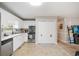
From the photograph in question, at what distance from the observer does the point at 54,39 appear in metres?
8.95

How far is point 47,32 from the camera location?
906cm

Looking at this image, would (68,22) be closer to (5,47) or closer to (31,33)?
(31,33)

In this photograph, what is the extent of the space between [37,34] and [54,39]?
130 centimetres

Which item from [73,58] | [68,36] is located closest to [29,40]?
[68,36]

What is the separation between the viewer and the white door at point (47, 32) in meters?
8.90

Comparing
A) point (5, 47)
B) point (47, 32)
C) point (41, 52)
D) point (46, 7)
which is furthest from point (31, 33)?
point (5, 47)

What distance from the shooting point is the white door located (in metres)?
8.90

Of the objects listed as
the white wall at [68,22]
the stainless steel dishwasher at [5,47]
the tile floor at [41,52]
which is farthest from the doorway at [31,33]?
the stainless steel dishwasher at [5,47]

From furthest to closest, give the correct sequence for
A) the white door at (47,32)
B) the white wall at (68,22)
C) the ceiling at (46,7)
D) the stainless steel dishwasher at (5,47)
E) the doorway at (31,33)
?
1. the doorway at (31,33)
2. the white wall at (68,22)
3. the white door at (47,32)
4. the ceiling at (46,7)
5. the stainless steel dishwasher at (5,47)

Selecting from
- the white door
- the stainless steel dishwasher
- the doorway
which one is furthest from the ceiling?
the doorway

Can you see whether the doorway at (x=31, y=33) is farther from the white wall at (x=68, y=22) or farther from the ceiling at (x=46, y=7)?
the ceiling at (x=46, y=7)

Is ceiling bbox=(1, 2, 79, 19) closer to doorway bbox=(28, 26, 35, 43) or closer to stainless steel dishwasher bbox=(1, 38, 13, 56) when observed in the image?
stainless steel dishwasher bbox=(1, 38, 13, 56)

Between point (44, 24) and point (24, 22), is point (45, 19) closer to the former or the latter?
point (44, 24)

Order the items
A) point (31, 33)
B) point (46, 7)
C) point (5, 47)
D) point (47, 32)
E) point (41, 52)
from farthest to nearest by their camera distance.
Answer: point (31, 33) → point (47, 32) → point (41, 52) → point (46, 7) → point (5, 47)
